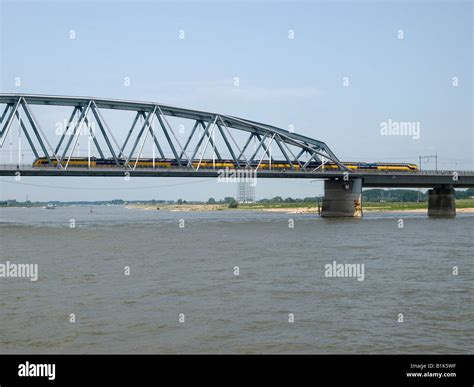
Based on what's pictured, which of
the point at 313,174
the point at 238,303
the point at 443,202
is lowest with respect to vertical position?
the point at 238,303

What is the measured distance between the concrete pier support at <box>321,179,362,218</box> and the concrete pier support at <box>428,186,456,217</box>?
58.1 feet

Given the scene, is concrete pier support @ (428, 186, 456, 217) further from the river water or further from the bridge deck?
the river water

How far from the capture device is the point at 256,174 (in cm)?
8350

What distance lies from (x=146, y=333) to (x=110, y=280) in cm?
972

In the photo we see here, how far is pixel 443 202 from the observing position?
3959 inches

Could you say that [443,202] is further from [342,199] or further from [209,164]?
[209,164]

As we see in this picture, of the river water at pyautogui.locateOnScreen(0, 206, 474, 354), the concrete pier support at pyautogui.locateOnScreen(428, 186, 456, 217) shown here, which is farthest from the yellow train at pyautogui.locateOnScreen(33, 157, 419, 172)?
the river water at pyautogui.locateOnScreen(0, 206, 474, 354)

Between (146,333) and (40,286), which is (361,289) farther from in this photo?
(40,286)

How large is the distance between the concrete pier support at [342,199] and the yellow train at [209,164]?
362 cm

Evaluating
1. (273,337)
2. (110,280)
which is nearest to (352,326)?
(273,337)

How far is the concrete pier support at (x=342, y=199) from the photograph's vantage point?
90.2 m

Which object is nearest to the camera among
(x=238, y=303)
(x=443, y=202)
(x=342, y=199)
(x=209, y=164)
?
(x=238, y=303)

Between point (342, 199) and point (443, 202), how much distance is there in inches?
833

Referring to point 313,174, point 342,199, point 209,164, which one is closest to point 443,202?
point 342,199
